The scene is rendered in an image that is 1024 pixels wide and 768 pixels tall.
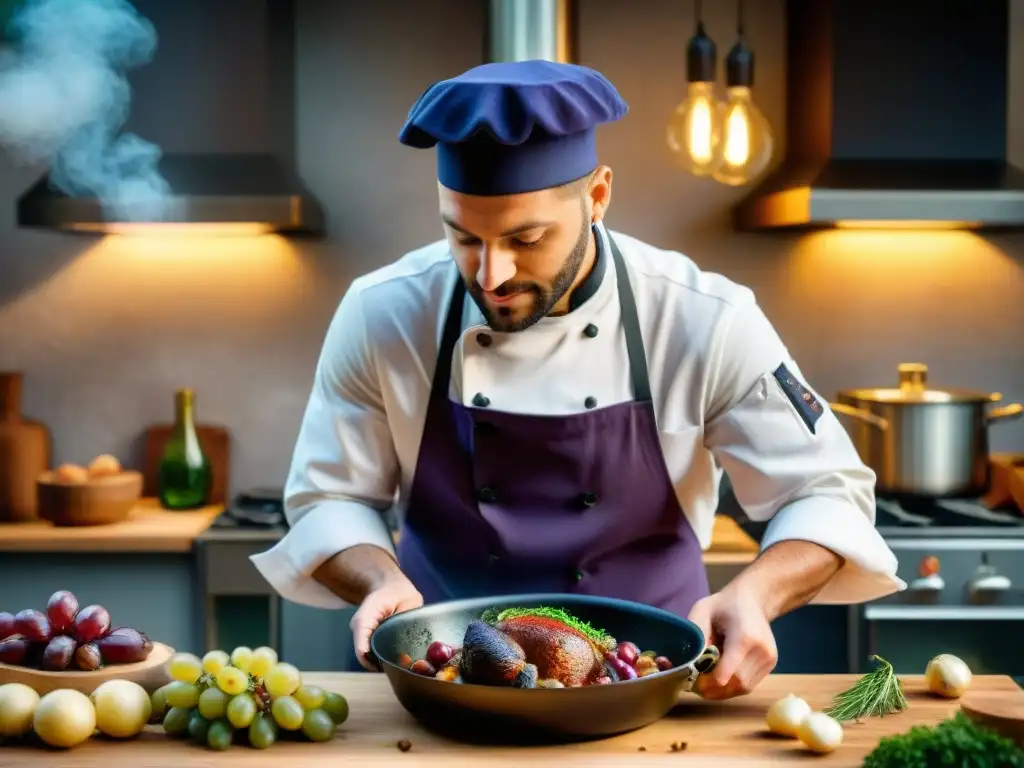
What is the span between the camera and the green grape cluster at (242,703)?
1492mm

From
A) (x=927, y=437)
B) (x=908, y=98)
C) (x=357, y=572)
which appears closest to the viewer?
(x=357, y=572)

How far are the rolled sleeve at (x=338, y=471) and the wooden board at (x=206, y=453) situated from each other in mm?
1760

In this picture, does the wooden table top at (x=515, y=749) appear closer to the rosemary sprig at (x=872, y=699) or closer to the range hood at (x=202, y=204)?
A: the rosemary sprig at (x=872, y=699)

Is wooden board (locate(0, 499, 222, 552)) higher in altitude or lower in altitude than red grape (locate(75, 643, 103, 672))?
lower

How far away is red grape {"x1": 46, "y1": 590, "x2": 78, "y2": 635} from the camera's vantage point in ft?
5.14

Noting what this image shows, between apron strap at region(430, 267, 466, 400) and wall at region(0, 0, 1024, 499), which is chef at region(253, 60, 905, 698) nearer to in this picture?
apron strap at region(430, 267, 466, 400)

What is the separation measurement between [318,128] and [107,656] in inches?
95.6

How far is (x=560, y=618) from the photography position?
5.11ft

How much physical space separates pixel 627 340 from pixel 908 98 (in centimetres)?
175

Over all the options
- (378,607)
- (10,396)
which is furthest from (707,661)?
(10,396)

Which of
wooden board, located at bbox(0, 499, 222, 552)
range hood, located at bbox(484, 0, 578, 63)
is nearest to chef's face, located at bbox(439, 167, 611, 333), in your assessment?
range hood, located at bbox(484, 0, 578, 63)

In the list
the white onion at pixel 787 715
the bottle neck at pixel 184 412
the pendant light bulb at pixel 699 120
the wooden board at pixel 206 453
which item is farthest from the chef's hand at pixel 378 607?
the wooden board at pixel 206 453

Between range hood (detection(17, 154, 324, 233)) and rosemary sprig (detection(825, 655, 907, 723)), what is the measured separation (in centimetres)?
208

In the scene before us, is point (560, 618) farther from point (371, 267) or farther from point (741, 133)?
point (371, 267)
